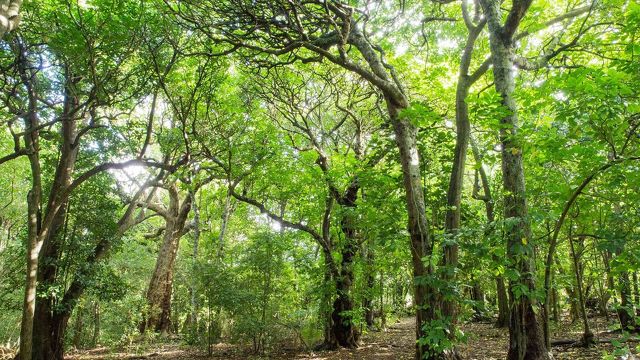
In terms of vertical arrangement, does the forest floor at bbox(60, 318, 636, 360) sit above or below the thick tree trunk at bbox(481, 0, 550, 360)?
below

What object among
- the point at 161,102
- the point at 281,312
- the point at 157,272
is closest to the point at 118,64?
the point at 161,102

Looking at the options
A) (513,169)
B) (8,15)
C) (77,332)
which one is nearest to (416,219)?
(513,169)

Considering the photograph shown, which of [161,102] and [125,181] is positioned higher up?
[161,102]

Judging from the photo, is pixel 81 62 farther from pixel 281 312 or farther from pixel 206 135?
pixel 281 312

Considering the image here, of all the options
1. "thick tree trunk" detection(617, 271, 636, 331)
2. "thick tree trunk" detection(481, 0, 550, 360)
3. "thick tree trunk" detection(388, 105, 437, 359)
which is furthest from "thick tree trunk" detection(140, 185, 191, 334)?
"thick tree trunk" detection(617, 271, 636, 331)

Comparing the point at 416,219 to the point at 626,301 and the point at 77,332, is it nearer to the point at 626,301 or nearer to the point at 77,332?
the point at 626,301

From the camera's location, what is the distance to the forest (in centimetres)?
487

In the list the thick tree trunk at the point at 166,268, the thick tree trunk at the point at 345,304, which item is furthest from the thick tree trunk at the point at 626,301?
the thick tree trunk at the point at 166,268

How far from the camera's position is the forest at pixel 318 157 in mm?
4867

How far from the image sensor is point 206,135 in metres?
9.30

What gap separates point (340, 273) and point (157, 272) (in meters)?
8.50

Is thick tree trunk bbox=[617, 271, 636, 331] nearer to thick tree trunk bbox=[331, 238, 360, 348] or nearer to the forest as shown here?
the forest

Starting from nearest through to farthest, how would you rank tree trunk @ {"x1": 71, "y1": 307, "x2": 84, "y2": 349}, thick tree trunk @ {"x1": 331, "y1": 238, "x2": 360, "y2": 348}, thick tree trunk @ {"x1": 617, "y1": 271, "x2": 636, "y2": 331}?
1. thick tree trunk @ {"x1": 617, "y1": 271, "x2": 636, "y2": 331}
2. thick tree trunk @ {"x1": 331, "y1": 238, "x2": 360, "y2": 348}
3. tree trunk @ {"x1": 71, "y1": 307, "x2": 84, "y2": 349}

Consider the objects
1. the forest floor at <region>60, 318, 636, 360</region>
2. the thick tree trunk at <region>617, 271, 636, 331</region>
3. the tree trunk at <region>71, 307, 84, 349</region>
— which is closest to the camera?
the thick tree trunk at <region>617, 271, 636, 331</region>
